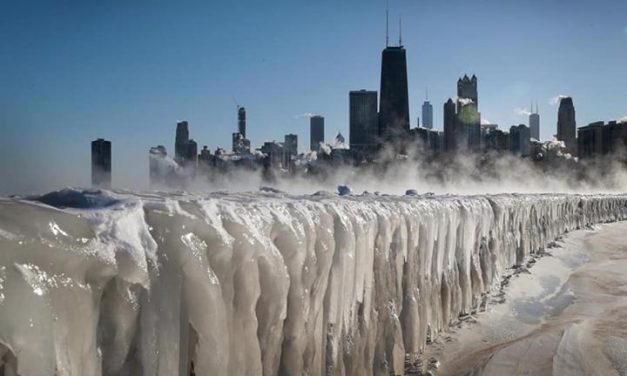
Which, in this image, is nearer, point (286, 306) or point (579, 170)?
point (286, 306)

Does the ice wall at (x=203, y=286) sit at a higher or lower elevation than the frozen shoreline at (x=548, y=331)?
higher

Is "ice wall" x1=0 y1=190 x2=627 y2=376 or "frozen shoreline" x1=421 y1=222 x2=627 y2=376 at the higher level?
Answer: "ice wall" x1=0 y1=190 x2=627 y2=376

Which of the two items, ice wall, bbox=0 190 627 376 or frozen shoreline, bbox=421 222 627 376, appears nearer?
ice wall, bbox=0 190 627 376

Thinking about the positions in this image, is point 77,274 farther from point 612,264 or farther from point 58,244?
point 612,264

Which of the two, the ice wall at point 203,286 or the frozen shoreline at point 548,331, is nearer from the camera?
the ice wall at point 203,286

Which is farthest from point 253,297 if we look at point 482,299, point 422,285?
point 482,299

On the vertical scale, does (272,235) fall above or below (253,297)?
above

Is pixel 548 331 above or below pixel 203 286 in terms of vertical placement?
below

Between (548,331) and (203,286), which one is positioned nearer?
(203,286)
